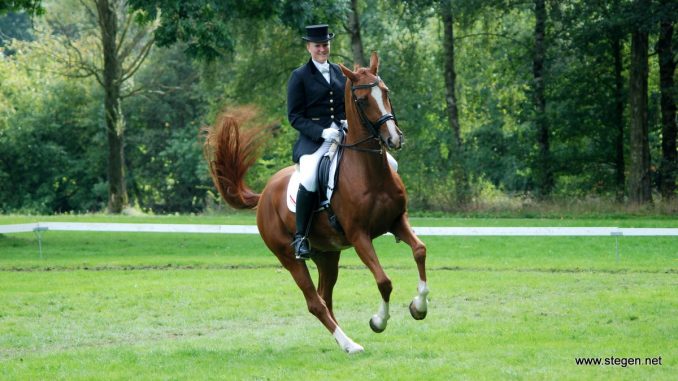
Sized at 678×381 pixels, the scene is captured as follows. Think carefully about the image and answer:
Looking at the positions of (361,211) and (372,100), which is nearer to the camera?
(372,100)

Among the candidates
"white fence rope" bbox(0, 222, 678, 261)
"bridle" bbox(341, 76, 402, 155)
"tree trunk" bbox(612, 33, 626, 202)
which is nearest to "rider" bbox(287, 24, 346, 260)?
"bridle" bbox(341, 76, 402, 155)

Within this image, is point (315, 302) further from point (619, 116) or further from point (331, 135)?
point (619, 116)

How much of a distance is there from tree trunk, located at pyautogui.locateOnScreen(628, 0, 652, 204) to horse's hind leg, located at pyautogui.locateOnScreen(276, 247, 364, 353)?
24.9 meters

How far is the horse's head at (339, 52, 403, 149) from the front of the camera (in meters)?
9.52

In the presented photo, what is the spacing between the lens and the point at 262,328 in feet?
41.1

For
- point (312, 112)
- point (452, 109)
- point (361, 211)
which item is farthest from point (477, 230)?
point (452, 109)

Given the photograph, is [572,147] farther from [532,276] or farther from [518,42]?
[532,276]

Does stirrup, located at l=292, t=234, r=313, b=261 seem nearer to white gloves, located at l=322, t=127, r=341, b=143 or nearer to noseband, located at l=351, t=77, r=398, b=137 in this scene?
white gloves, located at l=322, t=127, r=341, b=143

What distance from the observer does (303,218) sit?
416 inches

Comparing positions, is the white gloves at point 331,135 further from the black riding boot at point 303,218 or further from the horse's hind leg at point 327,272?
the horse's hind leg at point 327,272

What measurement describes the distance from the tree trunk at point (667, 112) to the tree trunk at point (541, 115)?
431 centimetres

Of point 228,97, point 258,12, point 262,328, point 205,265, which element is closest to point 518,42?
point 228,97

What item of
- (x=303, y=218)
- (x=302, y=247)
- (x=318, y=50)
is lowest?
(x=302, y=247)

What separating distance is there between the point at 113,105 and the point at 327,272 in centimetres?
3272
